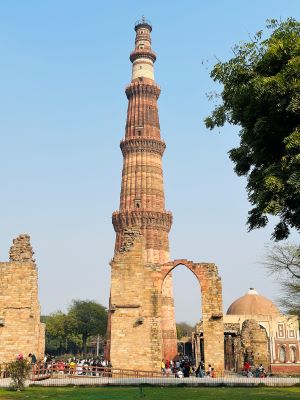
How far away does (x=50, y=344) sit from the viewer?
199 feet

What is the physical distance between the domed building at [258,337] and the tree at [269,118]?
17320mm

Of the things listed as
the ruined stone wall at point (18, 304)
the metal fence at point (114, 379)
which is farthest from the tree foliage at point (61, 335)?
the ruined stone wall at point (18, 304)

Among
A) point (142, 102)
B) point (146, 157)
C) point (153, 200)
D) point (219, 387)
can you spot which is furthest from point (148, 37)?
point (219, 387)

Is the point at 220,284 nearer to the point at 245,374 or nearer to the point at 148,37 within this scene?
the point at 245,374

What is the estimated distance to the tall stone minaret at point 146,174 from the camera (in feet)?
134

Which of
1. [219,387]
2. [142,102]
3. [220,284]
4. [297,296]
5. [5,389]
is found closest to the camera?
[5,389]

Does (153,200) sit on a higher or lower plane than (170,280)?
higher

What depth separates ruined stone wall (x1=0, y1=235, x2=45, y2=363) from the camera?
64.6 ft

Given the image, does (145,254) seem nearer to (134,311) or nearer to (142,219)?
(142,219)

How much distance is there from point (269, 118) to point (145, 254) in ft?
102

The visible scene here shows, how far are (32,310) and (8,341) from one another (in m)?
1.43

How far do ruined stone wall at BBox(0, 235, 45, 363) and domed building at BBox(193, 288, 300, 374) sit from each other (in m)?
11.1

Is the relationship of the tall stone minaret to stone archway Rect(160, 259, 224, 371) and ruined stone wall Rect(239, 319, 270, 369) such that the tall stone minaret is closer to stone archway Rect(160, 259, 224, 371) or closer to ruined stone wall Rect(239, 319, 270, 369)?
ruined stone wall Rect(239, 319, 270, 369)

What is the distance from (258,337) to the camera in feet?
95.8
